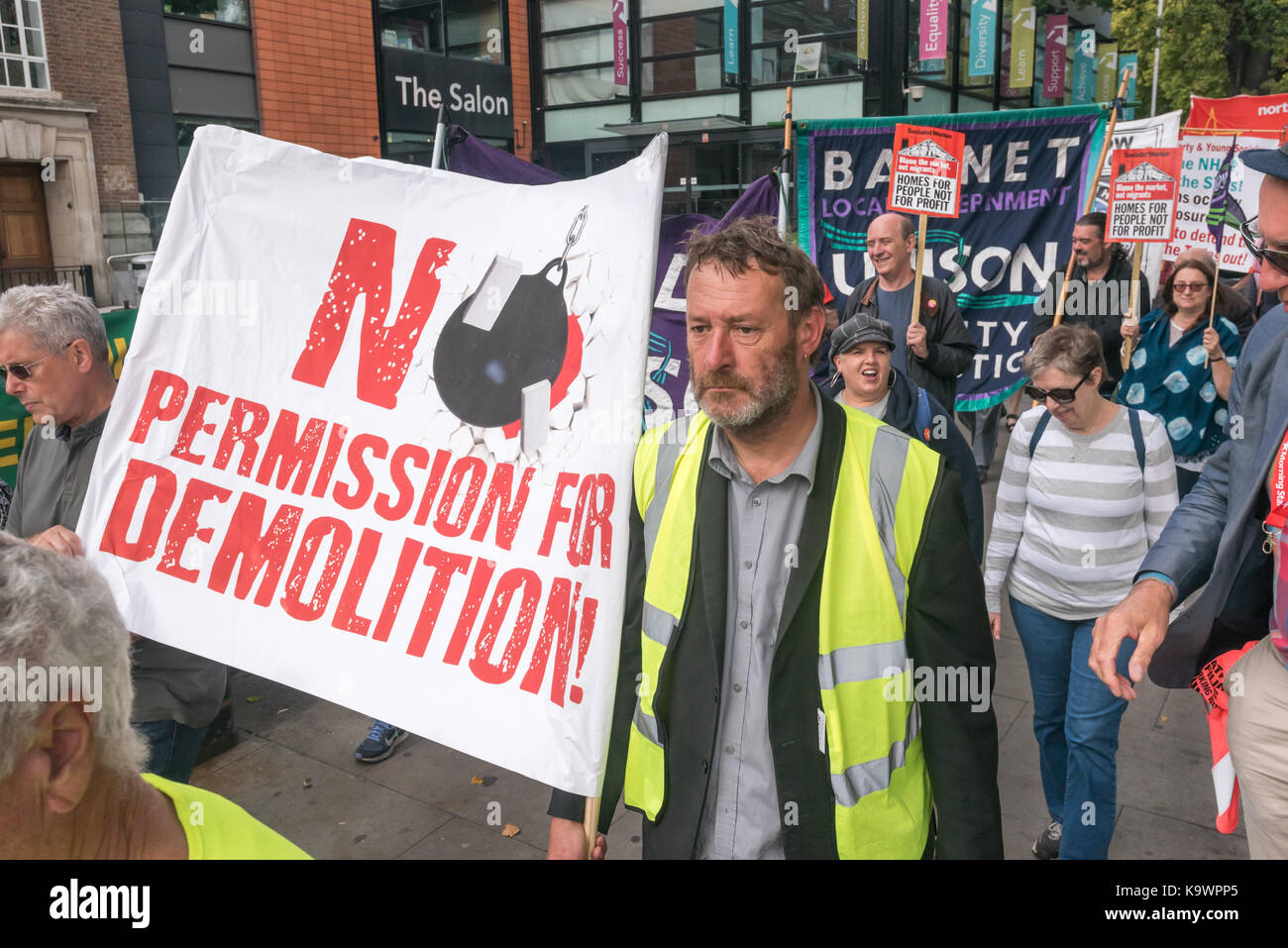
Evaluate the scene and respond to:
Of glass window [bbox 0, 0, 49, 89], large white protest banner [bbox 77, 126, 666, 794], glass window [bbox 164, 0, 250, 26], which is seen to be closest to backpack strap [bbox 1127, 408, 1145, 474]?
large white protest banner [bbox 77, 126, 666, 794]

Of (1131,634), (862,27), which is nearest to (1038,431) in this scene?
(1131,634)

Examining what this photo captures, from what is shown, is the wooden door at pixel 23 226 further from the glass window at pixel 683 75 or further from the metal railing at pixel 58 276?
the glass window at pixel 683 75

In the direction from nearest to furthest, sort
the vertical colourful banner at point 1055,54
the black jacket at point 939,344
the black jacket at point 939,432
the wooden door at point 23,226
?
the black jacket at point 939,432 → the black jacket at point 939,344 → the wooden door at point 23,226 → the vertical colourful banner at point 1055,54

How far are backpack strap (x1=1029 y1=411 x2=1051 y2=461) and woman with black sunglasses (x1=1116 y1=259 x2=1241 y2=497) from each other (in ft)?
7.68

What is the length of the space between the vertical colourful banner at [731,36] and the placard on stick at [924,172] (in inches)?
655

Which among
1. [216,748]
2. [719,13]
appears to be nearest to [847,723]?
[216,748]

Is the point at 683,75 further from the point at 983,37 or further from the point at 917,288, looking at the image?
the point at 917,288

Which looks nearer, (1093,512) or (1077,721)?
(1077,721)

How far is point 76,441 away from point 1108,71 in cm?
2711

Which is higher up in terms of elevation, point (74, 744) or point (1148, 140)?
point (1148, 140)

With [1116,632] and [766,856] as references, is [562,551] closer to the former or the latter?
[766,856]

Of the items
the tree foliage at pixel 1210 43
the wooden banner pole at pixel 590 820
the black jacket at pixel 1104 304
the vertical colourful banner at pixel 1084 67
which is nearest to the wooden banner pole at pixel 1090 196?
the black jacket at pixel 1104 304

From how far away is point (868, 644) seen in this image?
202 cm

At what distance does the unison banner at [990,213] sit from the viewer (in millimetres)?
6781
